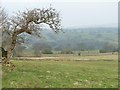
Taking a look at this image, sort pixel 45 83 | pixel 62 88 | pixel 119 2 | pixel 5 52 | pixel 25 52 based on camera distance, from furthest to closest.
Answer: pixel 25 52 < pixel 5 52 < pixel 119 2 < pixel 45 83 < pixel 62 88

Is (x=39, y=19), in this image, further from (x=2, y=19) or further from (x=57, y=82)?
(x=57, y=82)

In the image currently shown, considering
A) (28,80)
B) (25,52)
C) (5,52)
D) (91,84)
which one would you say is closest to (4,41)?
(5,52)

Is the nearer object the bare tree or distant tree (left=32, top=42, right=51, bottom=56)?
the bare tree

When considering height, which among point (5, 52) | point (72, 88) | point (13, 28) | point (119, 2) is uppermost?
point (119, 2)

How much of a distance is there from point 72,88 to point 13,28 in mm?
12120

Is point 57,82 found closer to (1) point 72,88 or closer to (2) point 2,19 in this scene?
(1) point 72,88

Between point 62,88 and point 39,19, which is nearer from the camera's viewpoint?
point 62,88

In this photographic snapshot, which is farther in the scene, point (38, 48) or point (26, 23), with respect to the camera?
point (38, 48)

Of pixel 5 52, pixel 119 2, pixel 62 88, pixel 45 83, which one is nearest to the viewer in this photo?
pixel 62 88

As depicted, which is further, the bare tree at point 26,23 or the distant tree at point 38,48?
the distant tree at point 38,48

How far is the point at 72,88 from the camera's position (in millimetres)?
20188

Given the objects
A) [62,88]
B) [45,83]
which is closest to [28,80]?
[45,83]

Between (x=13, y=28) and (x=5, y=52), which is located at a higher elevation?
(x=13, y=28)

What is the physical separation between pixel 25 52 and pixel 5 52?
3004cm
